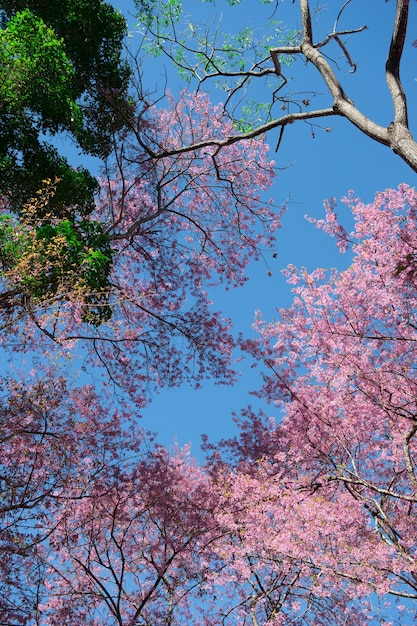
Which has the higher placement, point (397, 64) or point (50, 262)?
point (50, 262)

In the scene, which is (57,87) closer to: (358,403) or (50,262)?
(50,262)

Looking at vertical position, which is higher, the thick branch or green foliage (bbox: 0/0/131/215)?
green foliage (bbox: 0/0/131/215)

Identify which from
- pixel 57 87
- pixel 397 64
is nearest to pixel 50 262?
pixel 57 87

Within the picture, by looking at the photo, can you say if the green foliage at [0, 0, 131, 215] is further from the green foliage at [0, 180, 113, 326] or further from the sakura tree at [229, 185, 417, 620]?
the sakura tree at [229, 185, 417, 620]

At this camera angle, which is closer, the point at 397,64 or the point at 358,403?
the point at 397,64

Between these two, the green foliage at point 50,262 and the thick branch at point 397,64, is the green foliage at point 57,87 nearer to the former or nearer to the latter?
the green foliage at point 50,262

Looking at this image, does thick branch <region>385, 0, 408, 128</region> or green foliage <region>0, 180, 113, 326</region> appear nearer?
thick branch <region>385, 0, 408, 128</region>

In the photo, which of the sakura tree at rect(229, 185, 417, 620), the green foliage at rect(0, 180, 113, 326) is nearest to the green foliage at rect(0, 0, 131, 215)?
the green foliage at rect(0, 180, 113, 326)

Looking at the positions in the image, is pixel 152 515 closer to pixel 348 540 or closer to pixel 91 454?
pixel 91 454

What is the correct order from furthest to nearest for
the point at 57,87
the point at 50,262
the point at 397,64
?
the point at 57,87 → the point at 50,262 → the point at 397,64

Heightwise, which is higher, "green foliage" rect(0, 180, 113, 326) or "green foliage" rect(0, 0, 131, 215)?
"green foliage" rect(0, 0, 131, 215)

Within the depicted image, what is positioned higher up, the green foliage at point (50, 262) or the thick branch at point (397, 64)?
the green foliage at point (50, 262)

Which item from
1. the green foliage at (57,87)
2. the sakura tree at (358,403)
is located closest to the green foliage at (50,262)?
the green foliage at (57,87)

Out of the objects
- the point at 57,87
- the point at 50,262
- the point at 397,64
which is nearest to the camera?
the point at 397,64
